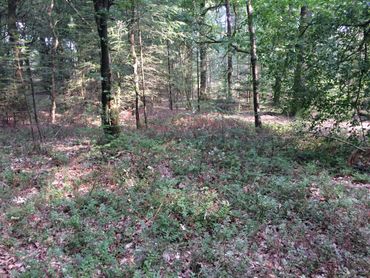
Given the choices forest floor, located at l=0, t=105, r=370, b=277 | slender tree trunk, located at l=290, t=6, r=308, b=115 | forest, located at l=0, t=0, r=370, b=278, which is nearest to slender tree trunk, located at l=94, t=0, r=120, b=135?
forest, located at l=0, t=0, r=370, b=278

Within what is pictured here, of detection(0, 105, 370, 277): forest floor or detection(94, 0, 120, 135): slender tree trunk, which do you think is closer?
detection(0, 105, 370, 277): forest floor

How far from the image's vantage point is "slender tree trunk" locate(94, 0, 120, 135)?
9219mm

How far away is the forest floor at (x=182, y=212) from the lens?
15.8 feet

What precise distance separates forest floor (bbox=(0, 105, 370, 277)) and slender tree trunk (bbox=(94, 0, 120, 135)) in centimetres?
57

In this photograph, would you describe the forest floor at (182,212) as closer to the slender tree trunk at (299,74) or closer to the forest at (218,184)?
the forest at (218,184)

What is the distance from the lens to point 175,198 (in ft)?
21.1

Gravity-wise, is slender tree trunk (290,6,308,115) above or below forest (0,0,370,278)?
above

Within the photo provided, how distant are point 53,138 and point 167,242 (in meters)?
8.29

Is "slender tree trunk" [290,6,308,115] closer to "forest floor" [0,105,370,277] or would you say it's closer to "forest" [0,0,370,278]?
"forest" [0,0,370,278]

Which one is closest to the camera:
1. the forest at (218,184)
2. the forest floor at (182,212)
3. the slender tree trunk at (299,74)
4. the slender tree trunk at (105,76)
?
the forest floor at (182,212)

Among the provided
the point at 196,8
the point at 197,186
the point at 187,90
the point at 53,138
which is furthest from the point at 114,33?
the point at 197,186

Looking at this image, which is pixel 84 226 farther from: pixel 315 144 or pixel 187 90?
pixel 187 90

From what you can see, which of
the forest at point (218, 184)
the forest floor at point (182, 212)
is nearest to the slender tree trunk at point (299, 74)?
the forest at point (218, 184)

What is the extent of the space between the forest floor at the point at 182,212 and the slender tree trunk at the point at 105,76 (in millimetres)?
566
